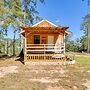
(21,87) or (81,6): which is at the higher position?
(81,6)

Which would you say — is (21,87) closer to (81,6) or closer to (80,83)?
(80,83)

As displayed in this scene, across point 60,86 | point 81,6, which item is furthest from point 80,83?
point 81,6

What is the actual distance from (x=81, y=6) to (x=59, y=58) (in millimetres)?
24411

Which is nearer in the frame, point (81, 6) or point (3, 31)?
point (3, 31)

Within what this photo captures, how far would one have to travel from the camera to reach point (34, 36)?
24.9 m

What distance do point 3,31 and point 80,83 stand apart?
19.5 meters

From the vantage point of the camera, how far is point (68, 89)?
413 inches

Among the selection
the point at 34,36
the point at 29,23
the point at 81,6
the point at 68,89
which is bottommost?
the point at 68,89

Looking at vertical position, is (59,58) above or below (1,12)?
below

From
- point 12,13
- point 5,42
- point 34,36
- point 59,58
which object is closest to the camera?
point 59,58

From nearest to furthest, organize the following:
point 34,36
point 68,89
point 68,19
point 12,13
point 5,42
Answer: point 68,89 → point 12,13 → point 34,36 → point 5,42 → point 68,19

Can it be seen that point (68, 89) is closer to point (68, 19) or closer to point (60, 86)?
point (60, 86)

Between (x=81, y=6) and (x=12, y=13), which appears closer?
(x=12, y=13)

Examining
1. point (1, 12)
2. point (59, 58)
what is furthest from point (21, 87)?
point (1, 12)
